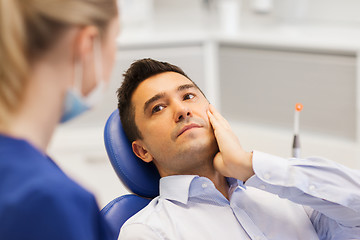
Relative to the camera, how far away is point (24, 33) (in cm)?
85

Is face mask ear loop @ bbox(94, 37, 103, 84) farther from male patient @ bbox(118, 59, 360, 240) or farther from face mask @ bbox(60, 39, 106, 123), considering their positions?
male patient @ bbox(118, 59, 360, 240)

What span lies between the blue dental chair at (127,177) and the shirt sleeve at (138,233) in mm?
139

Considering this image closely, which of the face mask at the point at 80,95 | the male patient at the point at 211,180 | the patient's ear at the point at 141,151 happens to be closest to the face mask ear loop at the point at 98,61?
the face mask at the point at 80,95

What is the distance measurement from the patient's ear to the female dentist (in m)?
0.67

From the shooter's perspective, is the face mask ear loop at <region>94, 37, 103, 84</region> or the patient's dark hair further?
the patient's dark hair

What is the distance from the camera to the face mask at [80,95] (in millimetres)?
942

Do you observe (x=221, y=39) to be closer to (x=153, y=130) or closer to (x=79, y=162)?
(x=79, y=162)

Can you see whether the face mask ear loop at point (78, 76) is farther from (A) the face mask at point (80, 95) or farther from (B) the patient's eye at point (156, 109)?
(B) the patient's eye at point (156, 109)

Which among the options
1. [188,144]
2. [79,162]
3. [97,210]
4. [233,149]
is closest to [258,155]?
[233,149]

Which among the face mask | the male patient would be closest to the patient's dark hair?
the male patient

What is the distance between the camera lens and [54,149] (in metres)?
2.87

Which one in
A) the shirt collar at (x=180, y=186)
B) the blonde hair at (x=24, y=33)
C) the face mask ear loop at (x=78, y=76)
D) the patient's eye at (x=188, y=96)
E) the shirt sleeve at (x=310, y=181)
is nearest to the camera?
the blonde hair at (x=24, y=33)

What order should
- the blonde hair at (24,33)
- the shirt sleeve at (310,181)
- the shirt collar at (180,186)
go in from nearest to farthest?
1. the blonde hair at (24,33)
2. the shirt sleeve at (310,181)
3. the shirt collar at (180,186)

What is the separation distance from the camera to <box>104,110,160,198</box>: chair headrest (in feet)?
5.31
